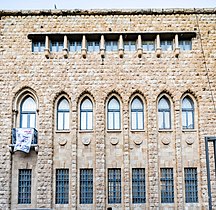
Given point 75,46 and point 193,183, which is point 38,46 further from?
point 193,183

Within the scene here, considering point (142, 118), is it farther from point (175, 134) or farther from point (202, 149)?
point (202, 149)

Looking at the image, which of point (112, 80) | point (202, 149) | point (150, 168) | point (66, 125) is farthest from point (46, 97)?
point (202, 149)

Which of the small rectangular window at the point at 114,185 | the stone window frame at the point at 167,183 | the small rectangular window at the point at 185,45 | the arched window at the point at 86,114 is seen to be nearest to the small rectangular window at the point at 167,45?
the small rectangular window at the point at 185,45

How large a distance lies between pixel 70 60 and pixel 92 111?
299 cm

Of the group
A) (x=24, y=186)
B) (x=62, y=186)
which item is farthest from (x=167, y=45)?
(x=24, y=186)

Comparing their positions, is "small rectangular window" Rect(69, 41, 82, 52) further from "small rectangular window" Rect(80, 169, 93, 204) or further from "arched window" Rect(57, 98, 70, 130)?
"small rectangular window" Rect(80, 169, 93, 204)

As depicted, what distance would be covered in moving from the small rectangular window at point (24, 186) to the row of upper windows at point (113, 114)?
2.47m

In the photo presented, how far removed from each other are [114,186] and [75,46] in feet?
25.6

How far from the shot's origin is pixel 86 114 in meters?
20.8

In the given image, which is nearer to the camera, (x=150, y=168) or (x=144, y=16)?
(x=150, y=168)

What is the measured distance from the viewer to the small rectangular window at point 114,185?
19.7 meters

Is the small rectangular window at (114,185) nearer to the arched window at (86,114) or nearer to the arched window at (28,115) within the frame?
the arched window at (86,114)

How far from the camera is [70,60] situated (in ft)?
69.2

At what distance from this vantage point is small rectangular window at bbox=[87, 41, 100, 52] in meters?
21.4
